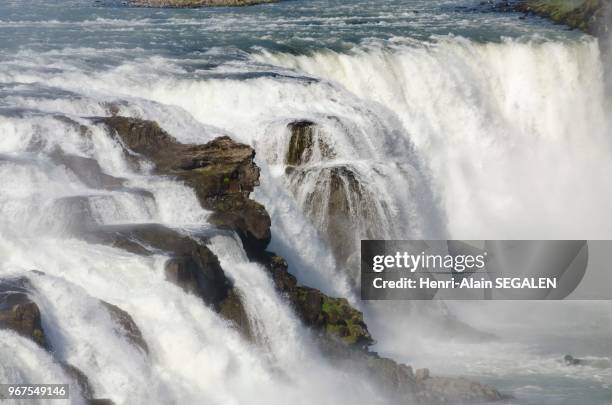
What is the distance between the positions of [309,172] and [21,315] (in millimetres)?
11021

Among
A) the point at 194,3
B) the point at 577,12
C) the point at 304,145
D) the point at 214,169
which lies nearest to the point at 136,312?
the point at 214,169

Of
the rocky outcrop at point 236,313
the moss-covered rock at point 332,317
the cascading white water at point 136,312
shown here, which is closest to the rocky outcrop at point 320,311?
the moss-covered rock at point 332,317

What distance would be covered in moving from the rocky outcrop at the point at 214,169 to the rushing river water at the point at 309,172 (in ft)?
1.94

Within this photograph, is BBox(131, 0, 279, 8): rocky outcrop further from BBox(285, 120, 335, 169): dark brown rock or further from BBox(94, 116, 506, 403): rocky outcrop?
BBox(94, 116, 506, 403): rocky outcrop

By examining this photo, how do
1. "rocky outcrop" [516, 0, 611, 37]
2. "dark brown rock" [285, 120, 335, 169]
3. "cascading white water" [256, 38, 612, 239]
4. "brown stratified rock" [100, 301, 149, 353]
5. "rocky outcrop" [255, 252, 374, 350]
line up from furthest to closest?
"rocky outcrop" [516, 0, 611, 37] < "cascading white water" [256, 38, 612, 239] < "dark brown rock" [285, 120, 335, 169] < "rocky outcrop" [255, 252, 374, 350] < "brown stratified rock" [100, 301, 149, 353]

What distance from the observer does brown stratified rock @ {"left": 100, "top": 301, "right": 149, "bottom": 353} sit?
2411 centimetres

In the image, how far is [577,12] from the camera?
5262 cm

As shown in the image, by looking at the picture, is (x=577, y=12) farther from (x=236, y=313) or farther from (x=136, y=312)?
(x=136, y=312)

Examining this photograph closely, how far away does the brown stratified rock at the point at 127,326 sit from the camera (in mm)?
24109

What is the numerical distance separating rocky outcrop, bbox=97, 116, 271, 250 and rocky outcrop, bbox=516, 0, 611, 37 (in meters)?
24.0

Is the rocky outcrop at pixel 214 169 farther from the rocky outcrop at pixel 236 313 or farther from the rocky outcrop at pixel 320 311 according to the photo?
the rocky outcrop at pixel 236 313

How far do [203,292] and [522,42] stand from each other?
25145 mm

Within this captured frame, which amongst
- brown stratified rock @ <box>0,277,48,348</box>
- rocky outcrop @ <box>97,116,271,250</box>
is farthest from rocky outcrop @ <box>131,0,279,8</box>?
brown stratified rock @ <box>0,277,48,348</box>

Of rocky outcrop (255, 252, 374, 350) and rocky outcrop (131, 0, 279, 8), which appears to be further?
rocky outcrop (131, 0, 279, 8)
